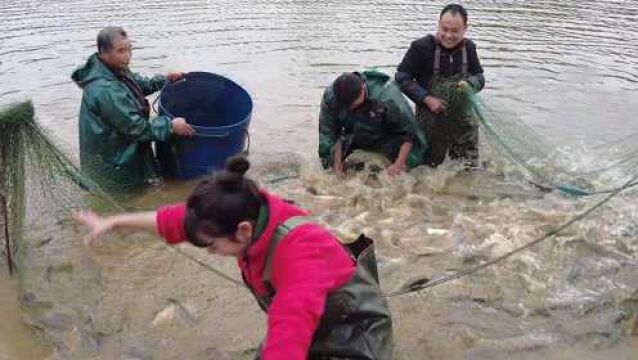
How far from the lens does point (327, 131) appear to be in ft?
20.0

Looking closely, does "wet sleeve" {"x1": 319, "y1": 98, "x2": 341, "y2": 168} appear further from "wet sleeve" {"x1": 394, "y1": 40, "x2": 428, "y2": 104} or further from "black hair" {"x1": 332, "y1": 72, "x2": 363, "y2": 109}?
"wet sleeve" {"x1": 394, "y1": 40, "x2": 428, "y2": 104}

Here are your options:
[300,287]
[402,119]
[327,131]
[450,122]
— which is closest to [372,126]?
[402,119]

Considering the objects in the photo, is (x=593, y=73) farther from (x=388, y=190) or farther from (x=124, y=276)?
(x=124, y=276)

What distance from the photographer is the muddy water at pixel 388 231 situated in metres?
4.09

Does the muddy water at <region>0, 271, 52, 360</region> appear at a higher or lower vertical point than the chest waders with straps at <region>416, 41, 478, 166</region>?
lower

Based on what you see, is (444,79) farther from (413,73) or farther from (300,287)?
(300,287)

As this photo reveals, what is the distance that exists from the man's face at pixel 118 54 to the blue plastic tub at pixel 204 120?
1.83 feet

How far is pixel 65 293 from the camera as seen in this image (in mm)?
4523

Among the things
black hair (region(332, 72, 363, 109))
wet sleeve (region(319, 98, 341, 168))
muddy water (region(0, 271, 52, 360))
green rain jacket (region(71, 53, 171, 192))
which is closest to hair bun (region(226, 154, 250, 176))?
muddy water (region(0, 271, 52, 360))

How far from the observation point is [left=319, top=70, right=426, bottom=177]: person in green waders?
586 cm

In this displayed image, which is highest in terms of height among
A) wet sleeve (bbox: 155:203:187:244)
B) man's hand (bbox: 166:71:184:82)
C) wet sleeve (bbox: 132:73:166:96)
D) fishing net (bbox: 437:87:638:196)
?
wet sleeve (bbox: 155:203:187:244)

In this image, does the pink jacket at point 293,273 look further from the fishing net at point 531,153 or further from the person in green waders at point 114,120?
the fishing net at point 531,153

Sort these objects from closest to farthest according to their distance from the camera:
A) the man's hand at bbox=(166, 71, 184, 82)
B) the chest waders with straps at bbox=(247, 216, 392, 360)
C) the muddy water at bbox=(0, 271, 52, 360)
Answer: the chest waders with straps at bbox=(247, 216, 392, 360), the muddy water at bbox=(0, 271, 52, 360), the man's hand at bbox=(166, 71, 184, 82)

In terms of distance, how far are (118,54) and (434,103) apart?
2.70m
